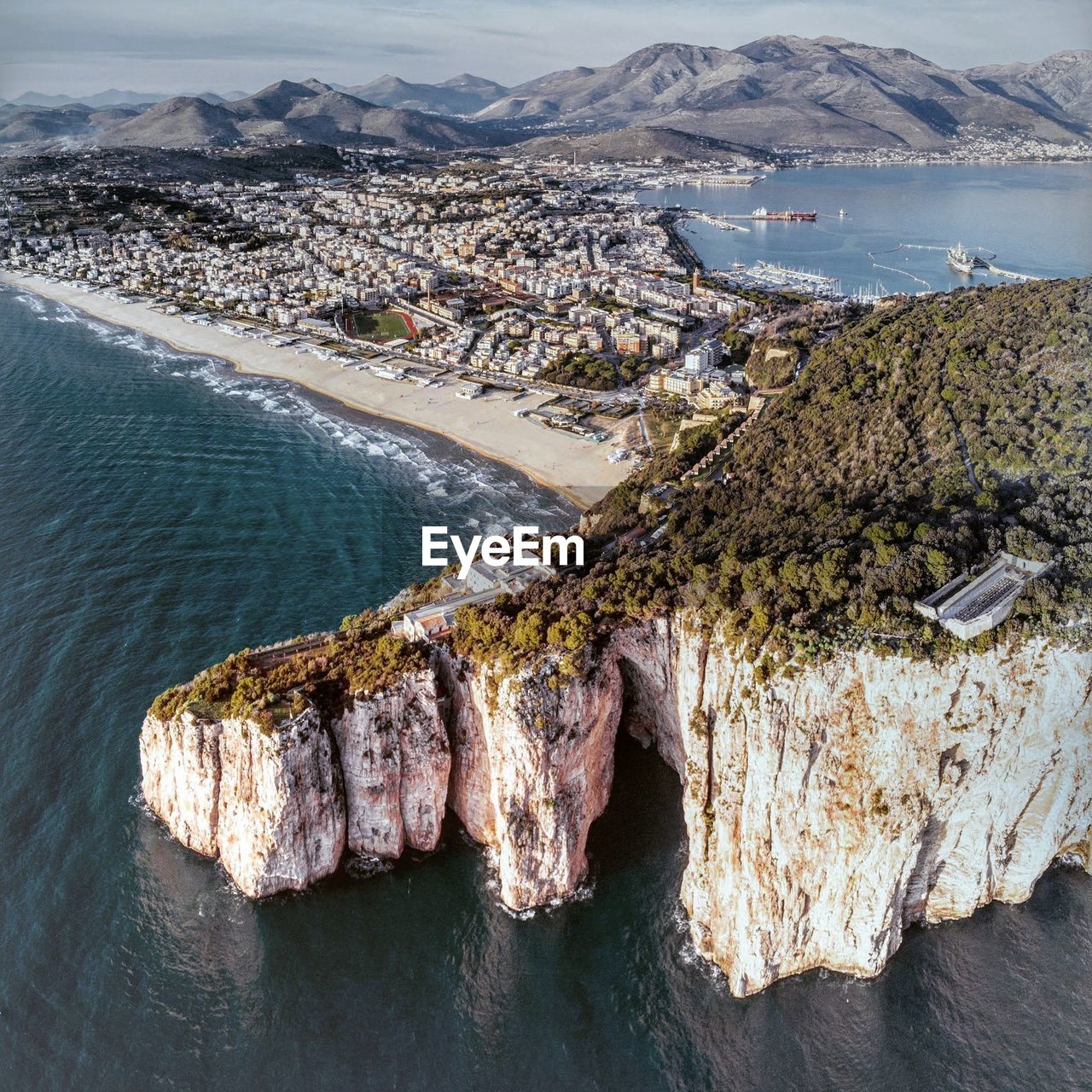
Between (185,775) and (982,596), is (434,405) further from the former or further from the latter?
(982,596)

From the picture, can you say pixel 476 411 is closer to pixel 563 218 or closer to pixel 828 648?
pixel 828 648

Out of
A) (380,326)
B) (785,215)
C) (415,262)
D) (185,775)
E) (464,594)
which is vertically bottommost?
(185,775)

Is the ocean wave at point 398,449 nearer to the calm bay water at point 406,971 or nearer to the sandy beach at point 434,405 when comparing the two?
the sandy beach at point 434,405

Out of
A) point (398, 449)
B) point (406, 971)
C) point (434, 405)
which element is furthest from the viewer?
point (434, 405)

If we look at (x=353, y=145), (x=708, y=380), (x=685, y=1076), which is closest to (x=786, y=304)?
(x=708, y=380)

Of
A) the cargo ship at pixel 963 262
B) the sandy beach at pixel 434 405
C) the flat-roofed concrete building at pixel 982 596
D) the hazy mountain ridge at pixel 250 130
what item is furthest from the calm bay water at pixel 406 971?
the hazy mountain ridge at pixel 250 130

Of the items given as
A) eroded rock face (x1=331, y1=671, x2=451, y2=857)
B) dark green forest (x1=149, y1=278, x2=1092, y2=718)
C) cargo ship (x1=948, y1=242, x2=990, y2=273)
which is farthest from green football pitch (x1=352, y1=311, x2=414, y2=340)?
cargo ship (x1=948, y1=242, x2=990, y2=273)

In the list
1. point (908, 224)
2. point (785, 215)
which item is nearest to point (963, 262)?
point (908, 224)
